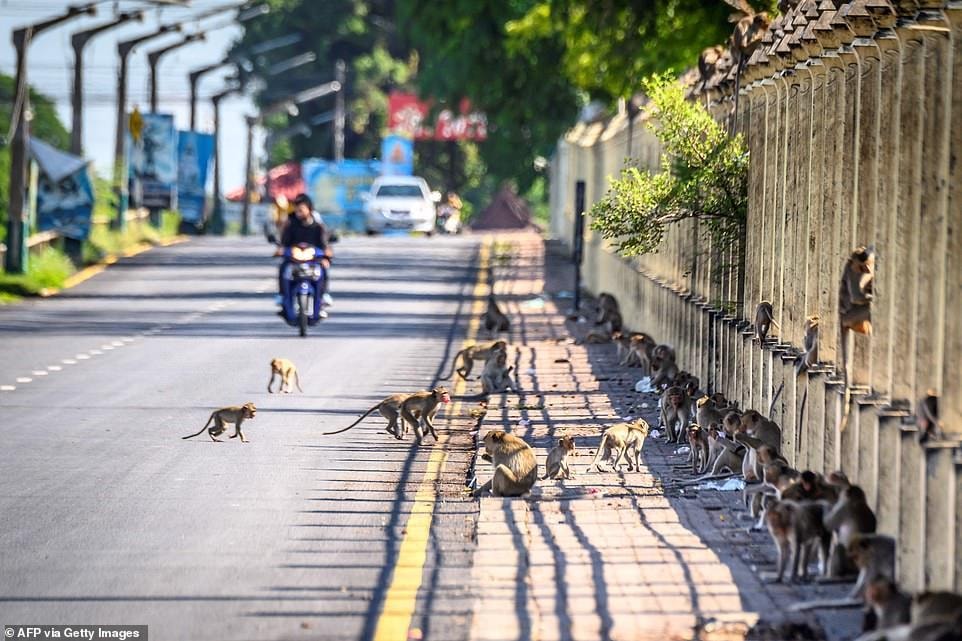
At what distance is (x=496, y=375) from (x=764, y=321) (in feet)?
18.0

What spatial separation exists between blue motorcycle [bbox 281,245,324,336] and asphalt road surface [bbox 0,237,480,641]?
33cm

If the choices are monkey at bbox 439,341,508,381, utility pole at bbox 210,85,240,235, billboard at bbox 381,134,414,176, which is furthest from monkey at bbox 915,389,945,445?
billboard at bbox 381,134,414,176

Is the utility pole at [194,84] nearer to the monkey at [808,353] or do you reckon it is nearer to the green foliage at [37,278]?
the green foliage at [37,278]

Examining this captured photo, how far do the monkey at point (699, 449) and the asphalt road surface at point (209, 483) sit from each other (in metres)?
2.03

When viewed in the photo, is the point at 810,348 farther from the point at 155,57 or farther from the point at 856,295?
the point at 155,57

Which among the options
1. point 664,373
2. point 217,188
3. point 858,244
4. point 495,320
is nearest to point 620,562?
point 858,244

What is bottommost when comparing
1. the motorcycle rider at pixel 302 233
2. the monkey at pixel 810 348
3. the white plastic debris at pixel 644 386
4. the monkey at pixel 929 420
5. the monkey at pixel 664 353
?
the white plastic debris at pixel 644 386

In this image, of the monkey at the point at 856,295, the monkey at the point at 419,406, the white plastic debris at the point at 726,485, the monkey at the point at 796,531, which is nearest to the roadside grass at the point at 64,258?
the monkey at the point at 419,406

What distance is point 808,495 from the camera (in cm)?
1013

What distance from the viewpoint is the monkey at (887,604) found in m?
8.30

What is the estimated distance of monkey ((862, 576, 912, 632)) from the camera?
8.30 meters

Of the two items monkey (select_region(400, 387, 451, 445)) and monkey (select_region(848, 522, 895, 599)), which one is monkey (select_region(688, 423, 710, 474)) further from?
monkey (select_region(848, 522, 895, 599))

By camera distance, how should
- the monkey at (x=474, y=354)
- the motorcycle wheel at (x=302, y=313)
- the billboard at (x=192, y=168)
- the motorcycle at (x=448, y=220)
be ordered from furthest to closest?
the motorcycle at (x=448, y=220) < the billboard at (x=192, y=168) < the motorcycle wheel at (x=302, y=313) < the monkey at (x=474, y=354)

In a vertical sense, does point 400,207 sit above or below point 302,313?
above
